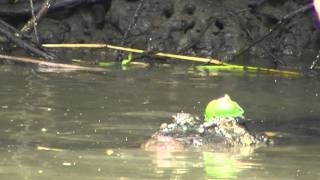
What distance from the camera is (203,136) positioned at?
201 inches

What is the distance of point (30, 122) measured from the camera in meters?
5.70

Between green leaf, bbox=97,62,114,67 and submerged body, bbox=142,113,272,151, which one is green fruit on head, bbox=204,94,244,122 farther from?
green leaf, bbox=97,62,114,67

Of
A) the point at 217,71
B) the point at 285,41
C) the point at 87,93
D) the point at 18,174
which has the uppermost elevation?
the point at 285,41

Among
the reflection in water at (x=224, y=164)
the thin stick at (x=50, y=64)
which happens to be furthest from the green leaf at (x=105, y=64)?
the reflection in water at (x=224, y=164)

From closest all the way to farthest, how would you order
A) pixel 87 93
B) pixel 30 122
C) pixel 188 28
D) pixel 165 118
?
1. pixel 30 122
2. pixel 165 118
3. pixel 87 93
4. pixel 188 28

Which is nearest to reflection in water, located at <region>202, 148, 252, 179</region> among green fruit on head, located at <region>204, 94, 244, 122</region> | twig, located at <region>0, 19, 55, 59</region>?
green fruit on head, located at <region>204, 94, 244, 122</region>

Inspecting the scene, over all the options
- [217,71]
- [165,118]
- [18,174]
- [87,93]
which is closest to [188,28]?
[217,71]

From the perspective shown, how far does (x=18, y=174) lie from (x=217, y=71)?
6105 millimetres

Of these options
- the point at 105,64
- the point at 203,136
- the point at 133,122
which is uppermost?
the point at 105,64

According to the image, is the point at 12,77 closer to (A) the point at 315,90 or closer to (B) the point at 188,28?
(A) the point at 315,90

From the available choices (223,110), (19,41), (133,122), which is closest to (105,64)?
(19,41)

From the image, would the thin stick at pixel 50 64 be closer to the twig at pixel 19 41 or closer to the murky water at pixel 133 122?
the murky water at pixel 133 122

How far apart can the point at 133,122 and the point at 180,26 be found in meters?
6.85

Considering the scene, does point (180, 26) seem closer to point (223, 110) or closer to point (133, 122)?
point (133, 122)
